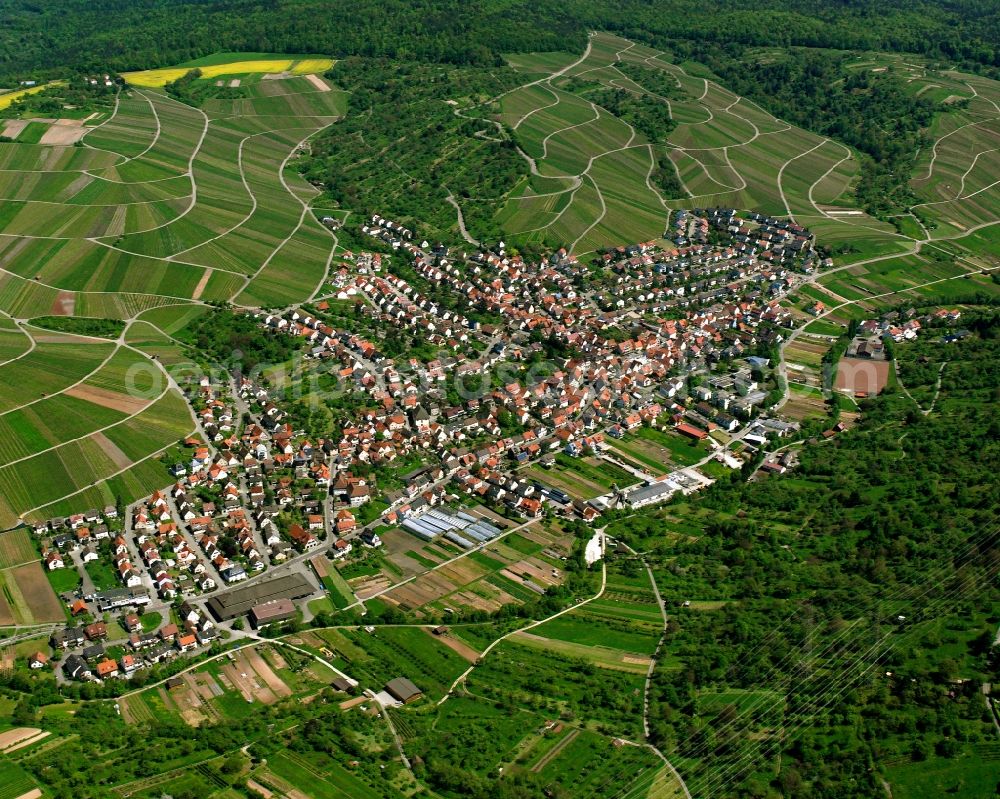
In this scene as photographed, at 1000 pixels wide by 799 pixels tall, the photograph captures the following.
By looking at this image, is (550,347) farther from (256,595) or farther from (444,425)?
(256,595)

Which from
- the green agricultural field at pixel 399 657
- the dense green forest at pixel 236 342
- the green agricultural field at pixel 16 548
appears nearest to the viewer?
the green agricultural field at pixel 399 657

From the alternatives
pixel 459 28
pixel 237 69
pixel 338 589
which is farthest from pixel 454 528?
pixel 459 28

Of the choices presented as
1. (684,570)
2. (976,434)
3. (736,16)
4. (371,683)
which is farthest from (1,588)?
(736,16)

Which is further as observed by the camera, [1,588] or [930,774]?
[1,588]

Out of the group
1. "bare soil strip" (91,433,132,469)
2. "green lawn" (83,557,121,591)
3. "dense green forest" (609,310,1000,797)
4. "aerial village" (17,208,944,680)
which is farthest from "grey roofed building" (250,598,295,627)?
"dense green forest" (609,310,1000,797)

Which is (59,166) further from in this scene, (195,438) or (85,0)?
(85,0)

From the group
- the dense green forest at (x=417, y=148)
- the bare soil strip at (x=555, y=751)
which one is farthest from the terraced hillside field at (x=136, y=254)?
the bare soil strip at (x=555, y=751)

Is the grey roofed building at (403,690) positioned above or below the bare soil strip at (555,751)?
below

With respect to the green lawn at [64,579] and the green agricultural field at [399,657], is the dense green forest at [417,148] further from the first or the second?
the green agricultural field at [399,657]
